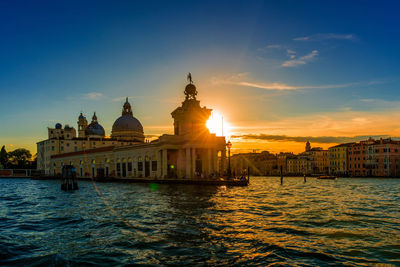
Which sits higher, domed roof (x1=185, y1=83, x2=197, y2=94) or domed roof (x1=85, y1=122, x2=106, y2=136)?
domed roof (x1=185, y1=83, x2=197, y2=94)

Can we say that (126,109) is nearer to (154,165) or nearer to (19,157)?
(19,157)

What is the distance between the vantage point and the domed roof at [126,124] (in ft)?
365

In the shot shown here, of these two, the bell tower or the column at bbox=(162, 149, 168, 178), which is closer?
the column at bbox=(162, 149, 168, 178)

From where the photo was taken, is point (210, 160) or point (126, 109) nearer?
point (210, 160)

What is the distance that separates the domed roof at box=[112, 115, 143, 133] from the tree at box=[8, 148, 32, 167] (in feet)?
133

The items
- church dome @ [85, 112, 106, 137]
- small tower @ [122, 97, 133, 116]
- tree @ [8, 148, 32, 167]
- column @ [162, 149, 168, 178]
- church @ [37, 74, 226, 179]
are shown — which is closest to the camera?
church @ [37, 74, 226, 179]

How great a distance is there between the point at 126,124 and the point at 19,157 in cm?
4693

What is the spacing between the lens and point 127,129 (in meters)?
111

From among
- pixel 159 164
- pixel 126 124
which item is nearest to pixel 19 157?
pixel 126 124

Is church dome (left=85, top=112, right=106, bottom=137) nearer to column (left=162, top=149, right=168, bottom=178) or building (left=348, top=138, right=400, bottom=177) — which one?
column (left=162, top=149, right=168, bottom=178)

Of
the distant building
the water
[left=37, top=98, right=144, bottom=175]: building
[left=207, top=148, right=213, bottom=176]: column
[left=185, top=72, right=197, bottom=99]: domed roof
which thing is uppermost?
[left=185, top=72, right=197, bottom=99]: domed roof

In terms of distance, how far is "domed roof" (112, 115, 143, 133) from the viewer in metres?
111

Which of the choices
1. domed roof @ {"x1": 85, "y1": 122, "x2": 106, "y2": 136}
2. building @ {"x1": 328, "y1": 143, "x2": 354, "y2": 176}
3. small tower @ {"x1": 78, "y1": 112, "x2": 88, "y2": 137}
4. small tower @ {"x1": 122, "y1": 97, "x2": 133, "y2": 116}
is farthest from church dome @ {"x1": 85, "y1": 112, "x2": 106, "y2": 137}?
building @ {"x1": 328, "y1": 143, "x2": 354, "y2": 176}

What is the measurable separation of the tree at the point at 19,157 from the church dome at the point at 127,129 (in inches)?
1551
